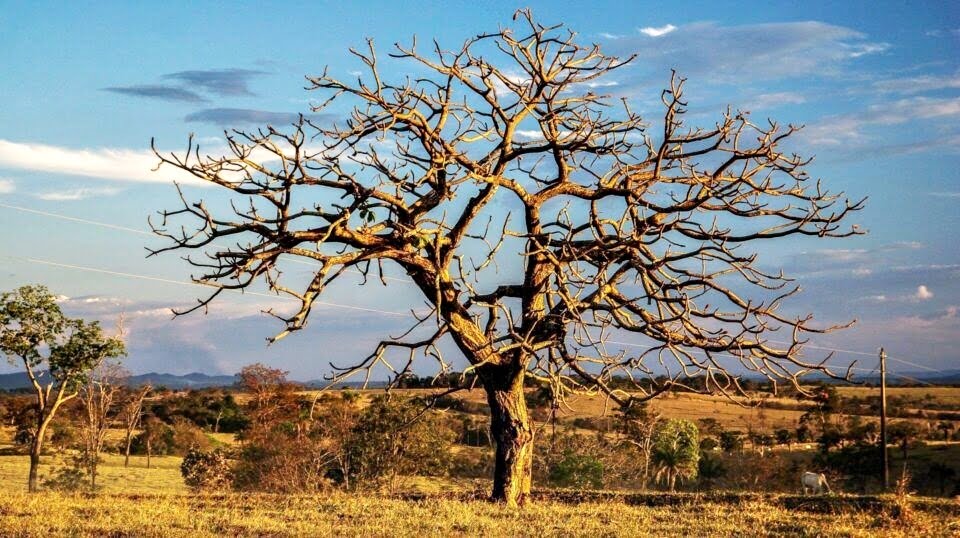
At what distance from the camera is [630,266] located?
1500 cm

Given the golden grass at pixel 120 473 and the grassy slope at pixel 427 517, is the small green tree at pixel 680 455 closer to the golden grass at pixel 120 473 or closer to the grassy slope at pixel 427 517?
the golden grass at pixel 120 473

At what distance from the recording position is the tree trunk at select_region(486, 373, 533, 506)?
50.2 ft

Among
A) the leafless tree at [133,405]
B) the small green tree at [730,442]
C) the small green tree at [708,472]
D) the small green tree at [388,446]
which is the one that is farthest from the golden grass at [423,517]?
the small green tree at [730,442]

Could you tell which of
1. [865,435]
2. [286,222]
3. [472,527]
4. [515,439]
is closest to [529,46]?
[286,222]

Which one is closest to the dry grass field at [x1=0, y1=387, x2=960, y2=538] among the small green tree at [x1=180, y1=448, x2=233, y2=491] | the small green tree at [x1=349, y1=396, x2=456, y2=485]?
the small green tree at [x1=349, y1=396, x2=456, y2=485]

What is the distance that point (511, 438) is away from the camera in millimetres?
15359

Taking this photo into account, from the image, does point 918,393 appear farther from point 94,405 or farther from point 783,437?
point 94,405

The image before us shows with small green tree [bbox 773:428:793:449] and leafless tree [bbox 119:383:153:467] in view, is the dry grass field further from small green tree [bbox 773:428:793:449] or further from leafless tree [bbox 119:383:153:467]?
small green tree [bbox 773:428:793:449]

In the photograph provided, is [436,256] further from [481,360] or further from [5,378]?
[5,378]

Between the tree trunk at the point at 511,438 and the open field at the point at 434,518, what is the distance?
37 centimetres

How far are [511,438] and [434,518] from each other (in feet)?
8.02

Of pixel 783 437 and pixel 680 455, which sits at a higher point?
pixel 783 437

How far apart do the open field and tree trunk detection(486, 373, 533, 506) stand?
0.37 m

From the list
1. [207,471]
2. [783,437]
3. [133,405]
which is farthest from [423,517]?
[783,437]
